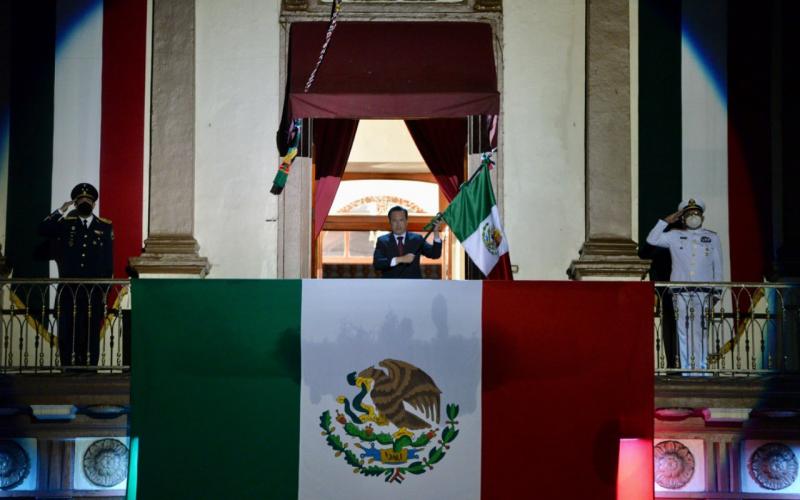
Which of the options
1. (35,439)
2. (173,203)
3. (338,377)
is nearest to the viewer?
(338,377)

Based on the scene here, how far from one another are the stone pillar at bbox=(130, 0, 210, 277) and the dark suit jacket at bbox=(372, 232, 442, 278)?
1.71 metres

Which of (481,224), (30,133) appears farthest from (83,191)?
(481,224)

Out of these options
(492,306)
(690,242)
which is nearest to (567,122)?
(690,242)

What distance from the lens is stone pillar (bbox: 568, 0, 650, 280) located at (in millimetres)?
14102

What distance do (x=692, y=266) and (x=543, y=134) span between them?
1969mm

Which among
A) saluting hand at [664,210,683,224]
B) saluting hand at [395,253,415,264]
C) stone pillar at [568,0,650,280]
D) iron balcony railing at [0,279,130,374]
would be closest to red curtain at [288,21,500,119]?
stone pillar at [568,0,650,280]

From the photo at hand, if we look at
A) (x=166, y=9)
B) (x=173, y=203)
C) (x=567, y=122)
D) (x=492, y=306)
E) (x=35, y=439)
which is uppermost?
(x=166, y=9)

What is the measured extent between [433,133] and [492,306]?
3088 mm

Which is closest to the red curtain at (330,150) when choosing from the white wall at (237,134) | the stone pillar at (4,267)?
the white wall at (237,134)

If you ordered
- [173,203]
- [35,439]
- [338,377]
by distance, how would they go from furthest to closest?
[173,203]
[35,439]
[338,377]

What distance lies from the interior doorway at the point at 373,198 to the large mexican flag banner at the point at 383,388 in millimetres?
6341

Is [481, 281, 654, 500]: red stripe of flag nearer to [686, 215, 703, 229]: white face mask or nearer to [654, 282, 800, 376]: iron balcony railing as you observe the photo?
[654, 282, 800, 376]: iron balcony railing

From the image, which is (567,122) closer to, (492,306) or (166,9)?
(492,306)

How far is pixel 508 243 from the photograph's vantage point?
1438cm
